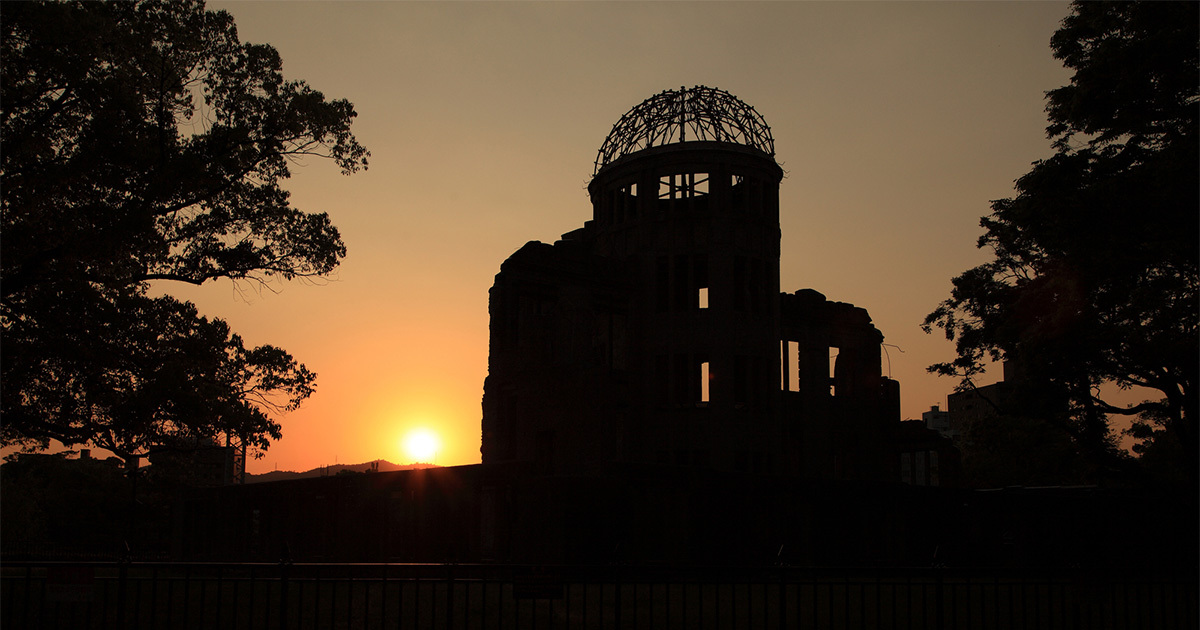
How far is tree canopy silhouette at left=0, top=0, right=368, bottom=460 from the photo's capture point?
1686cm

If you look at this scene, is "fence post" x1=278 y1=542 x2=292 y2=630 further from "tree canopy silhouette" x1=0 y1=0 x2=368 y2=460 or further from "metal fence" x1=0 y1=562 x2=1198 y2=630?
"tree canopy silhouette" x1=0 y1=0 x2=368 y2=460

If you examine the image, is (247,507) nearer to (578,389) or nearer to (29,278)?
(578,389)

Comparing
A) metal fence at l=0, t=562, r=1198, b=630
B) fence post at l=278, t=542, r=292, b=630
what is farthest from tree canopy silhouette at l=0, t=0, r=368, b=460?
fence post at l=278, t=542, r=292, b=630

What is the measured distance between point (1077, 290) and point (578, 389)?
1519 centimetres

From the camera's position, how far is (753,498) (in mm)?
29062

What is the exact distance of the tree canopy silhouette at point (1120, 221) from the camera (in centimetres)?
2039

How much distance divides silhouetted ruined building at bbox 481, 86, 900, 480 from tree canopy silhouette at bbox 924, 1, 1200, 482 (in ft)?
46.5

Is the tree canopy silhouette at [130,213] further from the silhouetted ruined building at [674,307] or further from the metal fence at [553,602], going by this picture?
the silhouetted ruined building at [674,307]

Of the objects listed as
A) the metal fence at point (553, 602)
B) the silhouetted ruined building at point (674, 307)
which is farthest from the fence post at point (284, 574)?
the silhouetted ruined building at point (674, 307)

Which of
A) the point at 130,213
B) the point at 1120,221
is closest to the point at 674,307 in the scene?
the point at 1120,221

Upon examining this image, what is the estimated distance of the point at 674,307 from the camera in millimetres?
39094

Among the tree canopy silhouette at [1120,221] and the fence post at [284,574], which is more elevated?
the tree canopy silhouette at [1120,221]

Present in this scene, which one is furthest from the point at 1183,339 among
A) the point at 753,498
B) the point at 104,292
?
the point at 104,292

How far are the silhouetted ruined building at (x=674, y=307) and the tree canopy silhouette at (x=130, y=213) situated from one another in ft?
51.2
